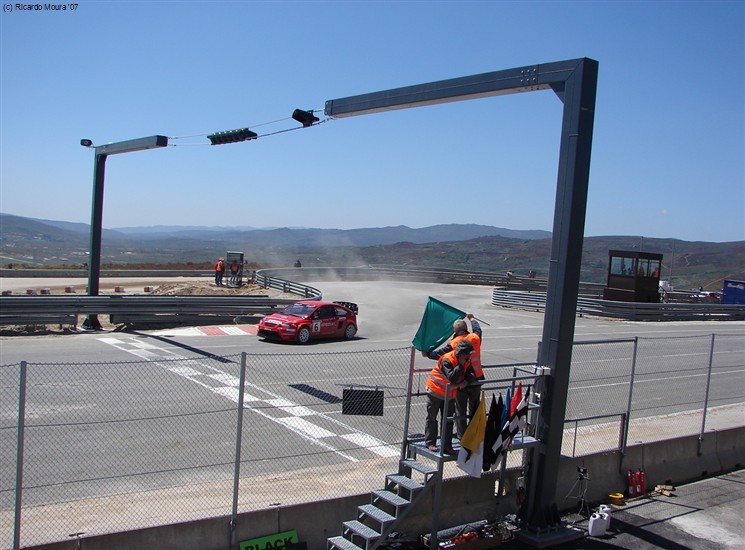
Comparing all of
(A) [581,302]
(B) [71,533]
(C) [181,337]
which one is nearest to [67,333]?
(C) [181,337]

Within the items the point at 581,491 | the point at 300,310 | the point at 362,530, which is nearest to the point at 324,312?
the point at 300,310

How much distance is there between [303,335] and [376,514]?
1464 cm

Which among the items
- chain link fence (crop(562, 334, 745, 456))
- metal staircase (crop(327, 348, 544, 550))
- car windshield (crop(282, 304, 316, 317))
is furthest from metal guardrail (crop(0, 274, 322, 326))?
metal staircase (crop(327, 348, 544, 550))

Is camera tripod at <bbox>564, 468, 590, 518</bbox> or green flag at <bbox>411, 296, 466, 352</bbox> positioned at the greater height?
green flag at <bbox>411, 296, 466, 352</bbox>

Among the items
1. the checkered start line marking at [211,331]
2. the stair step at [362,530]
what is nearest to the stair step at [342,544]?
the stair step at [362,530]

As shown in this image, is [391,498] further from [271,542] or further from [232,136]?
[232,136]

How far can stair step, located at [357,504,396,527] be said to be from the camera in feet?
22.1

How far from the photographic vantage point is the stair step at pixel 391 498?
22.7 ft

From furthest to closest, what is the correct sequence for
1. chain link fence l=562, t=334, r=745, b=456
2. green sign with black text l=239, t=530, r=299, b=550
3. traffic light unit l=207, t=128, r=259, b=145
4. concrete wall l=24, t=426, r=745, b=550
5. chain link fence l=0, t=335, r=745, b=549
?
traffic light unit l=207, t=128, r=259, b=145 → chain link fence l=562, t=334, r=745, b=456 → chain link fence l=0, t=335, r=745, b=549 → green sign with black text l=239, t=530, r=299, b=550 → concrete wall l=24, t=426, r=745, b=550

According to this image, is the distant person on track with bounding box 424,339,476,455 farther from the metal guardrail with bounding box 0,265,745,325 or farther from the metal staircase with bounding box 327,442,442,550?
the metal guardrail with bounding box 0,265,745,325

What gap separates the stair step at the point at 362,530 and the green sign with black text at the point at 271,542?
56 cm

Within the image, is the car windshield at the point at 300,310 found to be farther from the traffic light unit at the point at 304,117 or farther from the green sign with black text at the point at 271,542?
the green sign with black text at the point at 271,542

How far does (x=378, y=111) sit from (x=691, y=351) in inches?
650

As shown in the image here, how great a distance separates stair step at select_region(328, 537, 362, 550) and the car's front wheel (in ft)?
47.3
